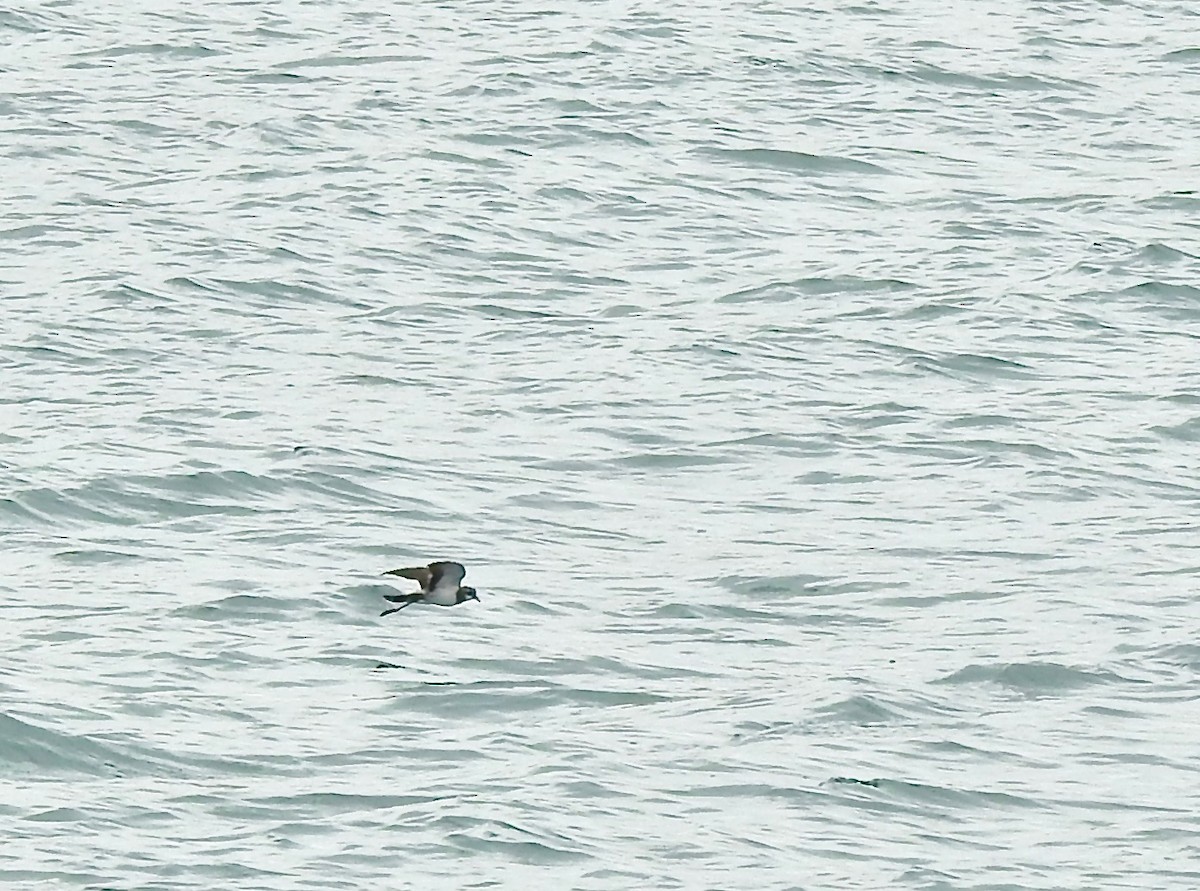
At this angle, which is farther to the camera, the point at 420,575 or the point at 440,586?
the point at 420,575

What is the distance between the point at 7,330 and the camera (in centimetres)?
2041

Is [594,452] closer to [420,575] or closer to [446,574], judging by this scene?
[420,575]

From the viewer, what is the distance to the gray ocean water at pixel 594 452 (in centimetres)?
1355

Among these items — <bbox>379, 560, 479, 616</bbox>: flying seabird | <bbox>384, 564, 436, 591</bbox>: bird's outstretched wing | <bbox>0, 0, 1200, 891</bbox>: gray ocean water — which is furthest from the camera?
<bbox>384, 564, 436, 591</bbox>: bird's outstretched wing

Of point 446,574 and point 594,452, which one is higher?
point 446,574

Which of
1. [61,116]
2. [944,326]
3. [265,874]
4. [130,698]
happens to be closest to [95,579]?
[130,698]

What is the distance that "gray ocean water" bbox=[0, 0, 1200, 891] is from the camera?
44.5ft

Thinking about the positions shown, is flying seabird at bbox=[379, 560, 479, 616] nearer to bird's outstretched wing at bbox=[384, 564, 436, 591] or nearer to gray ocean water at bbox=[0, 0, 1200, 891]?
bird's outstretched wing at bbox=[384, 564, 436, 591]

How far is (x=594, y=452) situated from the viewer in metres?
18.6

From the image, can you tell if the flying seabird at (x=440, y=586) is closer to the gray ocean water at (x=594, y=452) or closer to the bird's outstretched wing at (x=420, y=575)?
the bird's outstretched wing at (x=420, y=575)

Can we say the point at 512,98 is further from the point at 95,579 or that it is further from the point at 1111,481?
the point at 95,579

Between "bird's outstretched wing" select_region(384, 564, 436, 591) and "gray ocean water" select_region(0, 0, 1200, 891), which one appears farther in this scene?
"bird's outstretched wing" select_region(384, 564, 436, 591)

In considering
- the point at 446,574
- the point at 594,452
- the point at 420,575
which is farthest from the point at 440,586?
the point at 594,452

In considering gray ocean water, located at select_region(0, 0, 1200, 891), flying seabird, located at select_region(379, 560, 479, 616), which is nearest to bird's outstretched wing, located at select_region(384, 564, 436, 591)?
flying seabird, located at select_region(379, 560, 479, 616)
